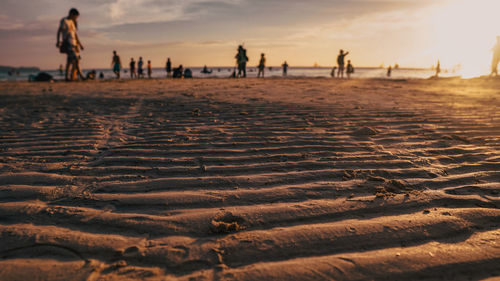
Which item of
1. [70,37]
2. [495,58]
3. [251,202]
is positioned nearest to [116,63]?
[70,37]

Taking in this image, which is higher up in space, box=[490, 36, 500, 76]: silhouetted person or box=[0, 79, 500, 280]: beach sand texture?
box=[490, 36, 500, 76]: silhouetted person

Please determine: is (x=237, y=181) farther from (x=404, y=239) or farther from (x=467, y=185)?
(x=467, y=185)

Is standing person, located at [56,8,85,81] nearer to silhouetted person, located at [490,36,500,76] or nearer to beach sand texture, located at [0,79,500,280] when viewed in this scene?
beach sand texture, located at [0,79,500,280]

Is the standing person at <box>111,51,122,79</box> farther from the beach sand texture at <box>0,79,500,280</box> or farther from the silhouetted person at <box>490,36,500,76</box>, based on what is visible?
the silhouetted person at <box>490,36,500,76</box>

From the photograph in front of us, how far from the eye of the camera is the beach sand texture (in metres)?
1.36

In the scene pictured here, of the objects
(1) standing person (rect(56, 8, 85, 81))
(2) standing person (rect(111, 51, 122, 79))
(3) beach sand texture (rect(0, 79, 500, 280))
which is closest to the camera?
(3) beach sand texture (rect(0, 79, 500, 280))

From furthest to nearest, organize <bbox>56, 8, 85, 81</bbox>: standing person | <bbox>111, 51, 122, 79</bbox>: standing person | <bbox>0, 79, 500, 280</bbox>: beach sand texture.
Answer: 1. <bbox>111, 51, 122, 79</bbox>: standing person
2. <bbox>56, 8, 85, 81</bbox>: standing person
3. <bbox>0, 79, 500, 280</bbox>: beach sand texture

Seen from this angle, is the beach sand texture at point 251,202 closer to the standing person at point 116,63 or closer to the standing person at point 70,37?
the standing person at point 70,37

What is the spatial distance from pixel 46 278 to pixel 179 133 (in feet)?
8.40

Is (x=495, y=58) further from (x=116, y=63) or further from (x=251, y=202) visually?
(x=116, y=63)

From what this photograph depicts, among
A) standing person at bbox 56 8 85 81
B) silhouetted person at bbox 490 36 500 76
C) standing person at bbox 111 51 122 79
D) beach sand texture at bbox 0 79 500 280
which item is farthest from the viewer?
standing person at bbox 111 51 122 79

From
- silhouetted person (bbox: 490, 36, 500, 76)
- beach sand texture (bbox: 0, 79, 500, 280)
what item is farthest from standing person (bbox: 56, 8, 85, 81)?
silhouetted person (bbox: 490, 36, 500, 76)

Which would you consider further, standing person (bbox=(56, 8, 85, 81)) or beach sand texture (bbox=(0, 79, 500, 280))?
standing person (bbox=(56, 8, 85, 81))

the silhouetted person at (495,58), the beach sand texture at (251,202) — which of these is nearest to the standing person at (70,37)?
the beach sand texture at (251,202)
